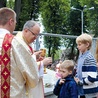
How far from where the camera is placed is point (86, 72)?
428cm

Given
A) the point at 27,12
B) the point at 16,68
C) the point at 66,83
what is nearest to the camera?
the point at 16,68

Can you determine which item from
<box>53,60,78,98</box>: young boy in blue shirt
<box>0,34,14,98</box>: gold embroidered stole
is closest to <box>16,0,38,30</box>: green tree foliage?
<box>53,60,78,98</box>: young boy in blue shirt

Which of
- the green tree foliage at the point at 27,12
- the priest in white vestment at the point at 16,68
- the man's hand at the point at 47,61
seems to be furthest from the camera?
the green tree foliage at the point at 27,12

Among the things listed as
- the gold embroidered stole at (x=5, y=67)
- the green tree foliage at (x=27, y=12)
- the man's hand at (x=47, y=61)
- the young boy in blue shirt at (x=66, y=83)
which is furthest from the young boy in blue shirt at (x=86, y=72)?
the green tree foliage at (x=27, y=12)

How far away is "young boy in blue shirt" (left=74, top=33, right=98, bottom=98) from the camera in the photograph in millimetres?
4246

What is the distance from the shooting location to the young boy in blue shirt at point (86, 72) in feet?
13.9

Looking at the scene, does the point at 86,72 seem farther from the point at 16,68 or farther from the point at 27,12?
the point at 27,12

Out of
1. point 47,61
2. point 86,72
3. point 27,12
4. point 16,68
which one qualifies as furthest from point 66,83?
point 27,12

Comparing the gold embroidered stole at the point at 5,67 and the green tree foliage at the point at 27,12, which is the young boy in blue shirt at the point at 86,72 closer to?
the gold embroidered stole at the point at 5,67

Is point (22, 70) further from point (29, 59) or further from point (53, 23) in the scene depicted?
point (53, 23)

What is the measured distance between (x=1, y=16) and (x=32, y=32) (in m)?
0.65

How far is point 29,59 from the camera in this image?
309 centimetres

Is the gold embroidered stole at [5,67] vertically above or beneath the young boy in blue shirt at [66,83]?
above

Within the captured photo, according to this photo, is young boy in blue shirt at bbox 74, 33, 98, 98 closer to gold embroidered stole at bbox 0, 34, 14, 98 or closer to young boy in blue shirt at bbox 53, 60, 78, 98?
young boy in blue shirt at bbox 53, 60, 78, 98
